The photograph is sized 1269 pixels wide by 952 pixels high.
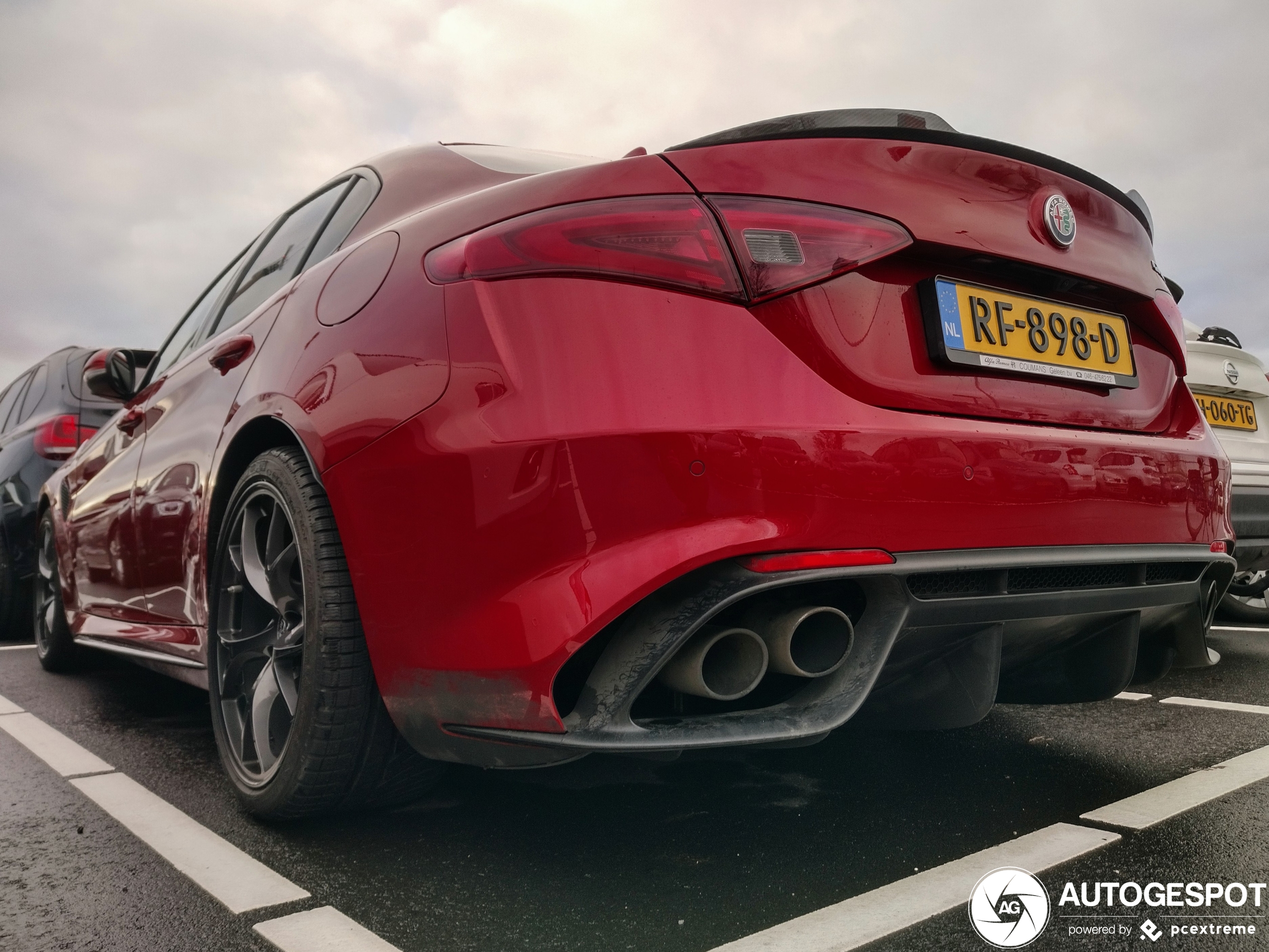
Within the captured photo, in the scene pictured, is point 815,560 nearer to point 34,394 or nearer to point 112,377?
point 112,377

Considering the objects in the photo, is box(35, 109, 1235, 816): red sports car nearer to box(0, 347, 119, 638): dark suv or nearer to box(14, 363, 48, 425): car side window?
box(0, 347, 119, 638): dark suv

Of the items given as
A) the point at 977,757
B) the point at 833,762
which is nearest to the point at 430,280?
the point at 833,762

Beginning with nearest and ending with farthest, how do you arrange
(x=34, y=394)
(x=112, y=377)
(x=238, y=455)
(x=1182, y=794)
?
(x=1182, y=794), (x=238, y=455), (x=112, y=377), (x=34, y=394)

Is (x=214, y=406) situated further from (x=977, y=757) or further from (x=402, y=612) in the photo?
(x=977, y=757)

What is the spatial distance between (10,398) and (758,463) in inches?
263

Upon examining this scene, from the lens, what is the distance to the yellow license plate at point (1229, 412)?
152 inches

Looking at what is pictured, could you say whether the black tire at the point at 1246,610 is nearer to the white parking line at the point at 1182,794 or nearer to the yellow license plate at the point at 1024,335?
the white parking line at the point at 1182,794

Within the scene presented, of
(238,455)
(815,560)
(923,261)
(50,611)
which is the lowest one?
(50,611)

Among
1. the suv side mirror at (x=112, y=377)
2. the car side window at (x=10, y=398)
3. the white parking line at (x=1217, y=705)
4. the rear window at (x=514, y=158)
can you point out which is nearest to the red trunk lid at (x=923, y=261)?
the rear window at (x=514, y=158)

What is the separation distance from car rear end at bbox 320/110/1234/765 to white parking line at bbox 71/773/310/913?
38 cm

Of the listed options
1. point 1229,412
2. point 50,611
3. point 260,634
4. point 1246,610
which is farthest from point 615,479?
point 1246,610

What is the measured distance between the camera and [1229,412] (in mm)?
3949

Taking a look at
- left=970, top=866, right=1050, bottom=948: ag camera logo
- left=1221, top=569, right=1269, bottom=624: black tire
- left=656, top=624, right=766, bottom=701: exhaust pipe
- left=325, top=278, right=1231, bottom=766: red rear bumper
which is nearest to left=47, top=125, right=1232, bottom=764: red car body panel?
left=325, top=278, right=1231, bottom=766: red rear bumper

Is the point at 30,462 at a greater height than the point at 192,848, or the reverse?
the point at 30,462
